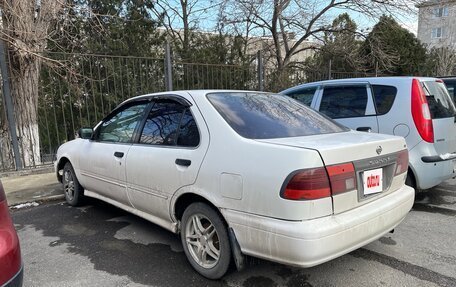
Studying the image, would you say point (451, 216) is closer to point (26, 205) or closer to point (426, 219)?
point (426, 219)

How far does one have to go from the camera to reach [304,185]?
230 cm

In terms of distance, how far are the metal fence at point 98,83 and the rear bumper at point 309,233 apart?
5433mm

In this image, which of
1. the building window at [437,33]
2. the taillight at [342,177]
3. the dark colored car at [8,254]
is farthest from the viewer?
the building window at [437,33]

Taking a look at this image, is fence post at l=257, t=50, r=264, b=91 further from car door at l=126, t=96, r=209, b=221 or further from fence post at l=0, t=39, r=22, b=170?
car door at l=126, t=96, r=209, b=221

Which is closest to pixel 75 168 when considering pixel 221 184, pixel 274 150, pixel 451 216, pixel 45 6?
pixel 221 184

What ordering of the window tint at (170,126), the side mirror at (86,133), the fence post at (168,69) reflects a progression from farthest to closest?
the fence post at (168,69) < the side mirror at (86,133) < the window tint at (170,126)

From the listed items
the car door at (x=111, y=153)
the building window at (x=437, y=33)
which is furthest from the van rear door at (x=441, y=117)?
the building window at (x=437, y=33)

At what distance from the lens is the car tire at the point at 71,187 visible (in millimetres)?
4754

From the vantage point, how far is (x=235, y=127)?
2.80 meters

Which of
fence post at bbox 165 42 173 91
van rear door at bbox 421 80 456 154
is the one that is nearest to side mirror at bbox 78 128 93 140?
fence post at bbox 165 42 173 91

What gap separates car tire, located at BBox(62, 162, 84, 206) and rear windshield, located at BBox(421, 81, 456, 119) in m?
4.49

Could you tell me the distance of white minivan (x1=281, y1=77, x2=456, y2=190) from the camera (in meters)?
4.26

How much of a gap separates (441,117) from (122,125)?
3.80m

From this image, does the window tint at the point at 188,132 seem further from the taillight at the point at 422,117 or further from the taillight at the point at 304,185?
the taillight at the point at 422,117
